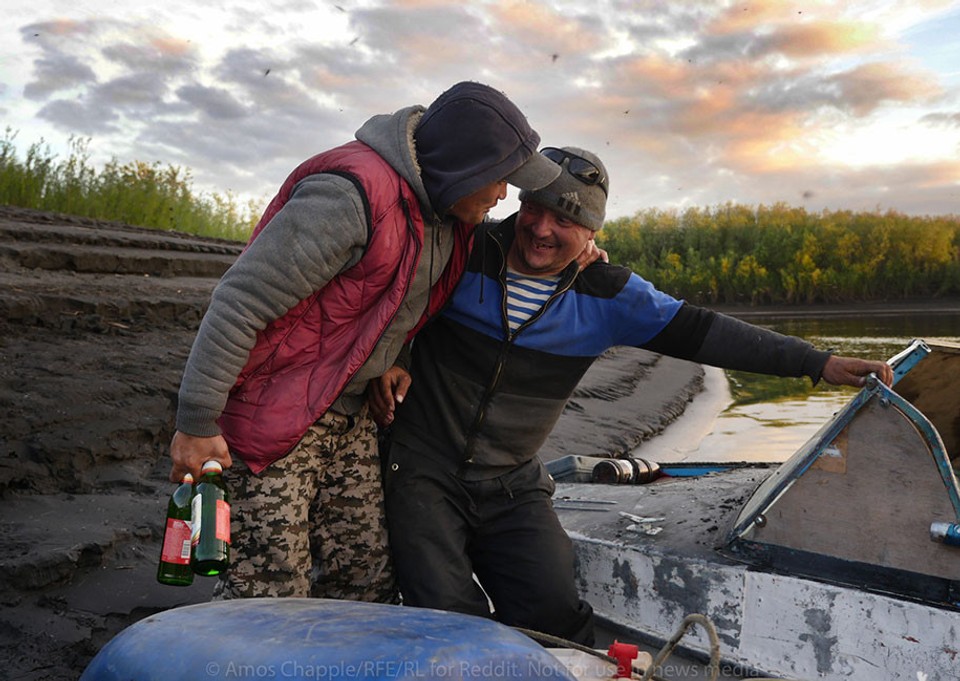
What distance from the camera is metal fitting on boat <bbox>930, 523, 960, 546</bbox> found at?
237 centimetres

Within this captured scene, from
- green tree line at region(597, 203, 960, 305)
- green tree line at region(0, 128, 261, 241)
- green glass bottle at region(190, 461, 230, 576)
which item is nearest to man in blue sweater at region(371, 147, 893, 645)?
green glass bottle at region(190, 461, 230, 576)

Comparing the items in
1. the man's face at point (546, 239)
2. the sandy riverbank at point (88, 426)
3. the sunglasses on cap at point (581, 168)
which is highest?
the sunglasses on cap at point (581, 168)

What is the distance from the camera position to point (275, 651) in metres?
1.55

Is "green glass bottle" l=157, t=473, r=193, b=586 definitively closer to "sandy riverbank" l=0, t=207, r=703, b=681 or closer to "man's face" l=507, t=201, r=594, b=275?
"sandy riverbank" l=0, t=207, r=703, b=681

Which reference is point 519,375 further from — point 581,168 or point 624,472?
point 624,472

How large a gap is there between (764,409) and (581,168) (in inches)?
278

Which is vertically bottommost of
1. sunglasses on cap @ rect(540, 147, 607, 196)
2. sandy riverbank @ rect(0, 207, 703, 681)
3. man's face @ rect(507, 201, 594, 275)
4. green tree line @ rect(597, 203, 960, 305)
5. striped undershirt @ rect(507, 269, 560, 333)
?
sandy riverbank @ rect(0, 207, 703, 681)

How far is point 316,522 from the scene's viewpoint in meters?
2.59

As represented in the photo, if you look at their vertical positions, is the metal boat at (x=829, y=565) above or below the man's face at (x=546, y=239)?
below

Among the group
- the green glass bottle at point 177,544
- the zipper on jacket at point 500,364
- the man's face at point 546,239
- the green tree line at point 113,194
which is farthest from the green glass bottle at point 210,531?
the green tree line at point 113,194

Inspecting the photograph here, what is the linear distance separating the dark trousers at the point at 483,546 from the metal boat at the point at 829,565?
0.19 m

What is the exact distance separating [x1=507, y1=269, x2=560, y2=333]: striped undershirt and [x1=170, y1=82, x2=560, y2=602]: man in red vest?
36 centimetres

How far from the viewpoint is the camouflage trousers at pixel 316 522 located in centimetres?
236

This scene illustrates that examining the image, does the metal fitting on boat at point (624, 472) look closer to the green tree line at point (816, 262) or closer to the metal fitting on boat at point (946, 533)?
the metal fitting on boat at point (946, 533)
